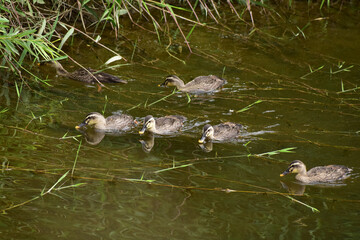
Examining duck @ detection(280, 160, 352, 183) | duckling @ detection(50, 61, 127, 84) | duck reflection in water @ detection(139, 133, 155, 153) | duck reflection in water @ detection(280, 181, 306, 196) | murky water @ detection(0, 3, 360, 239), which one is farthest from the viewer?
duckling @ detection(50, 61, 127, 84)

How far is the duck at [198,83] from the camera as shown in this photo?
362 inches

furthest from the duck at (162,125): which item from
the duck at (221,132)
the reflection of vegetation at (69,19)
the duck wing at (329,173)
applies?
the duck wing at (329,173)

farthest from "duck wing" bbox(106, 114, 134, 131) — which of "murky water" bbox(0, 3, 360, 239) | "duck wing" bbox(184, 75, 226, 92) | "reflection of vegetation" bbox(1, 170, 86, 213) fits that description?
"reflection of vegetation" bbox(1, 170, 86, 213)

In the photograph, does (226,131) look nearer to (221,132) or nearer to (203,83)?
(221,132)

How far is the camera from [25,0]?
29.4ft

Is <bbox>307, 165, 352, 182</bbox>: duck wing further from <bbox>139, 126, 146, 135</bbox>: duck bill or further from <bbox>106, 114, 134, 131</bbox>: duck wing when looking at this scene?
<bbox>106, 114, 134, 131</bbox>: duck wing

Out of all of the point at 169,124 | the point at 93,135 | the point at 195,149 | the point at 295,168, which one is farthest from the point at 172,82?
the point at 295,168

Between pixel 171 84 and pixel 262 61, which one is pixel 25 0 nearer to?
pixel 171 84

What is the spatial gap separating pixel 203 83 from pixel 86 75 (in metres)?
1.63

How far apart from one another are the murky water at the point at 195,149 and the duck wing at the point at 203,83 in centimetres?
14

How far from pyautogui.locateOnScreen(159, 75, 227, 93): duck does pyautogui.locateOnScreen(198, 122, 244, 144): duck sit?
1244 mm

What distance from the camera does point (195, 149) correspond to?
755cm

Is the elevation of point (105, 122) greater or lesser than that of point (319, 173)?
lesser

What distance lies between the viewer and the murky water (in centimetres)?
570
